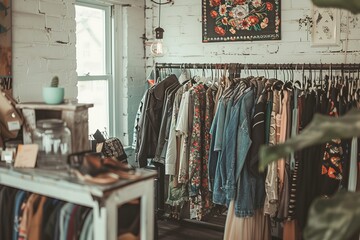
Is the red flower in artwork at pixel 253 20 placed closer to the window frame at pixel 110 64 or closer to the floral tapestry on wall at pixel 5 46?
the window frame at pixel 110 64

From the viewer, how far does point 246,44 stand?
3646mm

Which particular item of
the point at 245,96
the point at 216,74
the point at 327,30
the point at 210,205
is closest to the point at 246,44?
the point at 216,74

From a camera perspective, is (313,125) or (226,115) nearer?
(313,125)

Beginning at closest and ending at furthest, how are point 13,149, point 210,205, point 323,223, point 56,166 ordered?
point 323,223
point 56,166
point 13,149
point 210,205

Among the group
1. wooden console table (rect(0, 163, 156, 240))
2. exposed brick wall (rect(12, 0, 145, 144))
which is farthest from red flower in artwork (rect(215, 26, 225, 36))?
wooden console table (rect(0, 163, 156, 240))

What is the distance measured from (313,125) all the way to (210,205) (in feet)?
8.17

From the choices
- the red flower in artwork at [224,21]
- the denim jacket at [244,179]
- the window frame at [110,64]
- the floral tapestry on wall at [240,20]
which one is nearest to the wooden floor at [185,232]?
the denim jacket at [244,179]

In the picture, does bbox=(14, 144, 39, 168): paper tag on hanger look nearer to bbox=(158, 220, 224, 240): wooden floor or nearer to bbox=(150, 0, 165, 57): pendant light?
bbox=(158, 220, 224, 240): wooden floor

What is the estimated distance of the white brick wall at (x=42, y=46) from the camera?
9.16ft

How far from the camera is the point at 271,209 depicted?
9.27 ft

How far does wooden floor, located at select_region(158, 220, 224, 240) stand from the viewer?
11.4ft

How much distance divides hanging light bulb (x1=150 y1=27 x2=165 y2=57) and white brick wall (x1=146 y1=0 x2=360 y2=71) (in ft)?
0.25

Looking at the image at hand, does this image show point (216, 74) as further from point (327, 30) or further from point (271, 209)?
point (271, 209)

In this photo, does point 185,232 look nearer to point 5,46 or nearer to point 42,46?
point 42,46
